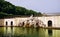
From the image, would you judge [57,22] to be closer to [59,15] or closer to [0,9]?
[59,15]

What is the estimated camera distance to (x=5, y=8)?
23328 mm

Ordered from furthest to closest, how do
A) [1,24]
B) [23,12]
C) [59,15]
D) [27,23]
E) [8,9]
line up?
[23,12] < [8,9] < [1,24] < [27,23] < [59,15]

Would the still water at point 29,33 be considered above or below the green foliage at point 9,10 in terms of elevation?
below

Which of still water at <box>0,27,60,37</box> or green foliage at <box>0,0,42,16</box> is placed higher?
green foliage at <box>0,0,42,16</box>

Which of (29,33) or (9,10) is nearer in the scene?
(29,33)

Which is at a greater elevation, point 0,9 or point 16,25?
point 0,9

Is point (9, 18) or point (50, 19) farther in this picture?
point (9, 18)

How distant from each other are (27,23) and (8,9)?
474cm

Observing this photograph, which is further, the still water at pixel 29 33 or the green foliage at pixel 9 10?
the green foliage at pixel 9 10

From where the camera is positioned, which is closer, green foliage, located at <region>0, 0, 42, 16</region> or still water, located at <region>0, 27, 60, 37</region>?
still water, located at <region>0, 27, 60, 37</region>

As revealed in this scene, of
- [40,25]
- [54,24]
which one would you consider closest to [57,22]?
[54,24]

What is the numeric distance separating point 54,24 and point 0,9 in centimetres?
805

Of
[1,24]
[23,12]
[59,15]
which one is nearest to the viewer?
[59,15]

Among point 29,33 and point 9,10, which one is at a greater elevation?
point 9,10
